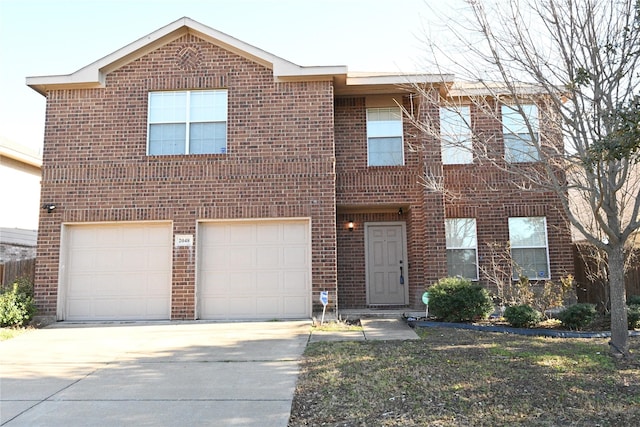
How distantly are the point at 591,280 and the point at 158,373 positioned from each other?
9.38 m

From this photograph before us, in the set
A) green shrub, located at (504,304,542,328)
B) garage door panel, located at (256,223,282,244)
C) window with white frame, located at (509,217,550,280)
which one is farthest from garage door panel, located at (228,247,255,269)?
window with white frame, located at (509,217,550,280)

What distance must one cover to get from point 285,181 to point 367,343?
168 inches

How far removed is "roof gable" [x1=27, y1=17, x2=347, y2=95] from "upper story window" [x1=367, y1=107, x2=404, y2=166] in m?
1.73

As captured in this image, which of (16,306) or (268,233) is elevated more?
(268,233)

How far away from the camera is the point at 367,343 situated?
7473 mm

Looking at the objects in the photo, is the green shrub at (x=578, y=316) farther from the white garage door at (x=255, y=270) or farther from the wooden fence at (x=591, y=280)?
the white garage door at (x=255, y=270)

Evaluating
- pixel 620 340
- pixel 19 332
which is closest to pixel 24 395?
pixel 19 332

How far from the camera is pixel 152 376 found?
19.7ft

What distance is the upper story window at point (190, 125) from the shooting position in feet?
35.0

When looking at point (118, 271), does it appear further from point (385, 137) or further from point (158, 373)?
point (385, 137)

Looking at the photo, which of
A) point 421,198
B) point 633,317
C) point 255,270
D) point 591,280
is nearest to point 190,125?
point 255,270

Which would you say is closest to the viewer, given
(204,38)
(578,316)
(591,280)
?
(578,316)

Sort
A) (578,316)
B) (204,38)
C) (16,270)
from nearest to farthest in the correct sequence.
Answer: (578,316) < (16,270) < (204,38)

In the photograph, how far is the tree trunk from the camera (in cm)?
649
